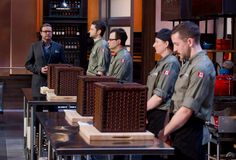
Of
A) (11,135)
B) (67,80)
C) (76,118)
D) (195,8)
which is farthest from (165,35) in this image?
(11,135)

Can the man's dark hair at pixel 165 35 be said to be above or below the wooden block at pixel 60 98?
above

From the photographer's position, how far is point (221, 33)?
7.90 m

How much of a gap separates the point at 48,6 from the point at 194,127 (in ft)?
27.6

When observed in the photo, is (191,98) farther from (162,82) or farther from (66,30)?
(66,30)

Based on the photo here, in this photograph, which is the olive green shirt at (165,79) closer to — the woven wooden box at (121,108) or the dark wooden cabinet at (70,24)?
the woven wooden box at (121,108)

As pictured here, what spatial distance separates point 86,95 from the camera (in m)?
4.72

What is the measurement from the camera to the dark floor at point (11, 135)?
8273mm

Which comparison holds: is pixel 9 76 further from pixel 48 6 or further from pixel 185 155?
pixel 185 155

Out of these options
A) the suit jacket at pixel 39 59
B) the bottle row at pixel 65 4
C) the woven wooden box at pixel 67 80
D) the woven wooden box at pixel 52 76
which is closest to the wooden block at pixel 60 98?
the woven wooden box at pixel 67 80

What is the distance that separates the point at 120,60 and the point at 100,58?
3.69ft

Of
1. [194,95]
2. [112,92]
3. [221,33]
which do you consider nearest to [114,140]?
[112,92]

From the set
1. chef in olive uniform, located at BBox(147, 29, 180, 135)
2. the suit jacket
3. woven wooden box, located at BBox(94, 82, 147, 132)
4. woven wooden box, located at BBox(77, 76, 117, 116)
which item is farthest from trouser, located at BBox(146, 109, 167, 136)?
the suit jacket

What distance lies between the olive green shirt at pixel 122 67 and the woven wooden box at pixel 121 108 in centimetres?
261

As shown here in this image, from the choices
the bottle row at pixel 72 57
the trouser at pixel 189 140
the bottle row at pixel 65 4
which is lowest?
the trouser at pixel 189 140
